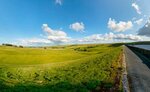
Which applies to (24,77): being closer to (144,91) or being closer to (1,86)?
(1,86)

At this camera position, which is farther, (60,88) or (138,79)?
(138,79)

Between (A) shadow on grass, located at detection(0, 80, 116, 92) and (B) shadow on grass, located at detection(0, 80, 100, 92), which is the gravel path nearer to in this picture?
(A) shadow on grass, located at detection(0, 80, 116, 92)

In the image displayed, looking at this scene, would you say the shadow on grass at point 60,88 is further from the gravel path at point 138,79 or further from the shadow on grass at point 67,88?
the gravel path at point 138,79

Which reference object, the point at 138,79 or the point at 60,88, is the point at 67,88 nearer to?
the point at 60,88

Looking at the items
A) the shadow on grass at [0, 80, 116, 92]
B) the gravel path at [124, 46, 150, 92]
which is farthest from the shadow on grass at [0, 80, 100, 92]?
the gravel path at [124, 46, 150, 92]

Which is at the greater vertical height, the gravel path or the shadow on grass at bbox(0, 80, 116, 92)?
the shadow on grass at bbox(0, 80, 116, 92)

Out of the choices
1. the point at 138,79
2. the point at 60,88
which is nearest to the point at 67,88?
the point at 60,88

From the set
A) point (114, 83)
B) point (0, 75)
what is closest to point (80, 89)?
point (114, 83)

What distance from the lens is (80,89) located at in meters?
18.7

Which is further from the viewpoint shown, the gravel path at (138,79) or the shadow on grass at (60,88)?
the gravel path at (138,79)

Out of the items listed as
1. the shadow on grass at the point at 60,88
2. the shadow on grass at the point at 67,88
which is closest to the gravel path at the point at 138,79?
the shadow on grass at the point at 67,88

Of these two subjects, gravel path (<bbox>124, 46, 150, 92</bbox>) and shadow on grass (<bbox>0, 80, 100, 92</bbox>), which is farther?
gravel path (<bbox>124, 46, 150, 92</bbox>)

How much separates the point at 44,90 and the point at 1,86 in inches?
165

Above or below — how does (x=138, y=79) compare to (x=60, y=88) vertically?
below
